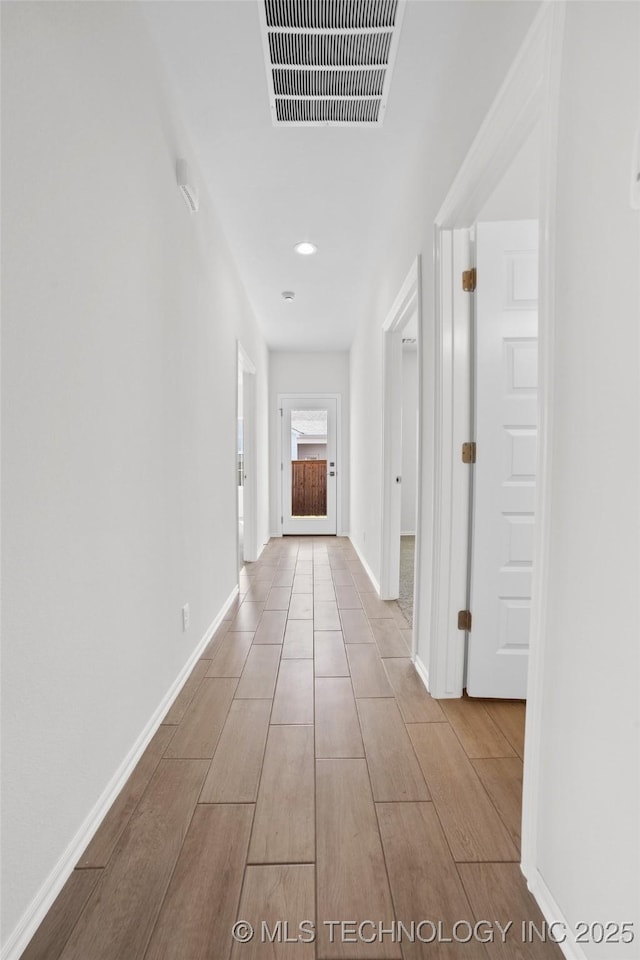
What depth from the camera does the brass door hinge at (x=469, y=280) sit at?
1946mm

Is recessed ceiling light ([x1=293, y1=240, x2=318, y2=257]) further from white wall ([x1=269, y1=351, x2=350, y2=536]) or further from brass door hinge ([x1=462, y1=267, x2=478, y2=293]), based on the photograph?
white wall ([x1=269, y1=351, x2=350, y2=536])

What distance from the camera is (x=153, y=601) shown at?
1.81m

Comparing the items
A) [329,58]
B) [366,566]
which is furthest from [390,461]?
[329,58]

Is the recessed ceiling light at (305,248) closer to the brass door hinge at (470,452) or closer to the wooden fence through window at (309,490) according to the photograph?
the brass door hinge at (470,452)

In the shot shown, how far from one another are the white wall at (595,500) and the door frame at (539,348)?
29 millimetres

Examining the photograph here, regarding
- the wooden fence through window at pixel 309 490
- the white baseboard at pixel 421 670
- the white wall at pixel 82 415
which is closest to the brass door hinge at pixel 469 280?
the white wall at pixel 82 415

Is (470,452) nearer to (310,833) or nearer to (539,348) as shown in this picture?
(539,348)

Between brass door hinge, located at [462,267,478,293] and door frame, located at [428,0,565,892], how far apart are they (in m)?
0.04

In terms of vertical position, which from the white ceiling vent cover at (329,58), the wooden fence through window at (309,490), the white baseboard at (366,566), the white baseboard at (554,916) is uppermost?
the white ceiling vent cover at (329,58)

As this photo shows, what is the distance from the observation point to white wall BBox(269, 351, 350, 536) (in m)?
6.49

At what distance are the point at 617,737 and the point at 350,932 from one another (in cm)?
76

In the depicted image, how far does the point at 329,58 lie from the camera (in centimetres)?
176

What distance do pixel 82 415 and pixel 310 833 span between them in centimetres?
134

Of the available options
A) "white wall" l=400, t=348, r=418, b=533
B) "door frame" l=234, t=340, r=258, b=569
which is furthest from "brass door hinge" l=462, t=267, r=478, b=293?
"white wall" l=400, t=348, r=418, b=533
